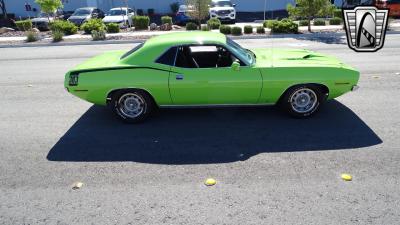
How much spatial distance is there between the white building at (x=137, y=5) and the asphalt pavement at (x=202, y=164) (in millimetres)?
29319

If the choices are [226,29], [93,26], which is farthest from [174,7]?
[226,29]

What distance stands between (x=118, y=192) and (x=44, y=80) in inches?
256

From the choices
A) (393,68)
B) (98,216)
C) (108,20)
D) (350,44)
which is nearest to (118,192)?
(98,216)

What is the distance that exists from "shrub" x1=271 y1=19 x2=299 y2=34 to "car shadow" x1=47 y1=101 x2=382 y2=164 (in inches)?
519

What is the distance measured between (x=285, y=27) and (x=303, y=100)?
14.0m

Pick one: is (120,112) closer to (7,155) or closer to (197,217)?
(7,155)

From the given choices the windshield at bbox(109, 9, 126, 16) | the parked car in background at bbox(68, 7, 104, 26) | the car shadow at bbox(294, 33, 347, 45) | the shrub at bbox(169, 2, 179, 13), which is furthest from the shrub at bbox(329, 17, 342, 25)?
the shrub at bbox(169, 2, 179, 13)

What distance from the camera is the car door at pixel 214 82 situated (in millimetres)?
5508

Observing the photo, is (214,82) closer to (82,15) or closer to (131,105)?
(131,105)

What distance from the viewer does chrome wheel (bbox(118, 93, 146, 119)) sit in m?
5.82

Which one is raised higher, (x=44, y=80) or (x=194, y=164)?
(x=44, y=80)

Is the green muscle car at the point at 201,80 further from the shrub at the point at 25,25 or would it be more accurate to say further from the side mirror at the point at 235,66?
the shrub at the point at 25,25

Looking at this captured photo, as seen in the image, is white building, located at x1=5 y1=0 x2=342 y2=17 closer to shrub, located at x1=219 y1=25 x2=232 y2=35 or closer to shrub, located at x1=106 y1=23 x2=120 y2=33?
Answer: shrub, located at x1=106 y1=23 x2=120 y2=33

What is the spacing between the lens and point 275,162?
457 cm
